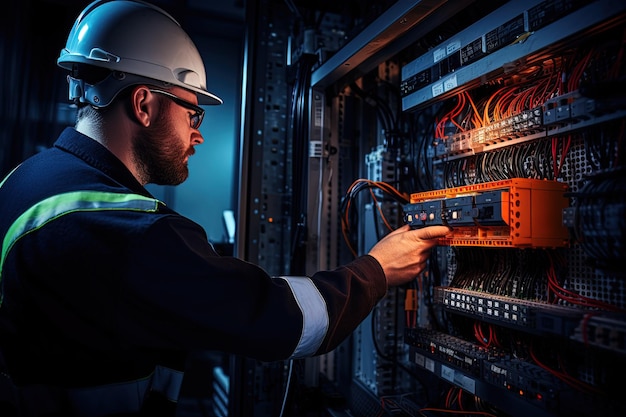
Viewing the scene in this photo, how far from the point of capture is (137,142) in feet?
3.91

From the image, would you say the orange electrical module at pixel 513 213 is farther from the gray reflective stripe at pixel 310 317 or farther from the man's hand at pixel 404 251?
the gray reflective stripe at pixel 310 317

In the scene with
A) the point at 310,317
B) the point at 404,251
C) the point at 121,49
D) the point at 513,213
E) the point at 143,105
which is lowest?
the point at 310,317

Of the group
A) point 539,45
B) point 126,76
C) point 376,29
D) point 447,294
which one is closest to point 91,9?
point 126,76

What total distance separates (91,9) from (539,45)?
3.95 feet

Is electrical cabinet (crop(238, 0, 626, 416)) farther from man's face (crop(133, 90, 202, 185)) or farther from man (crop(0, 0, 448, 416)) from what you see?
man's face (crop(133, 90, 202, 185))

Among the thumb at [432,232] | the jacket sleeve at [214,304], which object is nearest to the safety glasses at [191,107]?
the jacket sleeve at [214,304]

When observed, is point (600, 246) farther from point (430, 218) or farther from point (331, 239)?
point (331, 239)

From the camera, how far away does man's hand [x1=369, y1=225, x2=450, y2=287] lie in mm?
1276

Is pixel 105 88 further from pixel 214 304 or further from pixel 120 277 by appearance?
pixel 214 304

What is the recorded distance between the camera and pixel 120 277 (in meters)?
0.88

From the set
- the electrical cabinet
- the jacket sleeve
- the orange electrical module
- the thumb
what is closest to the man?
Answer: the jacket sleeve

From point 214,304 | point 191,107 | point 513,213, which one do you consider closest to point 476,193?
point 513,213

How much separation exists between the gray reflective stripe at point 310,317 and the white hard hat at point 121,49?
2.29ft

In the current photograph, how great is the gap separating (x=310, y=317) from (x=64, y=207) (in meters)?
0.59
